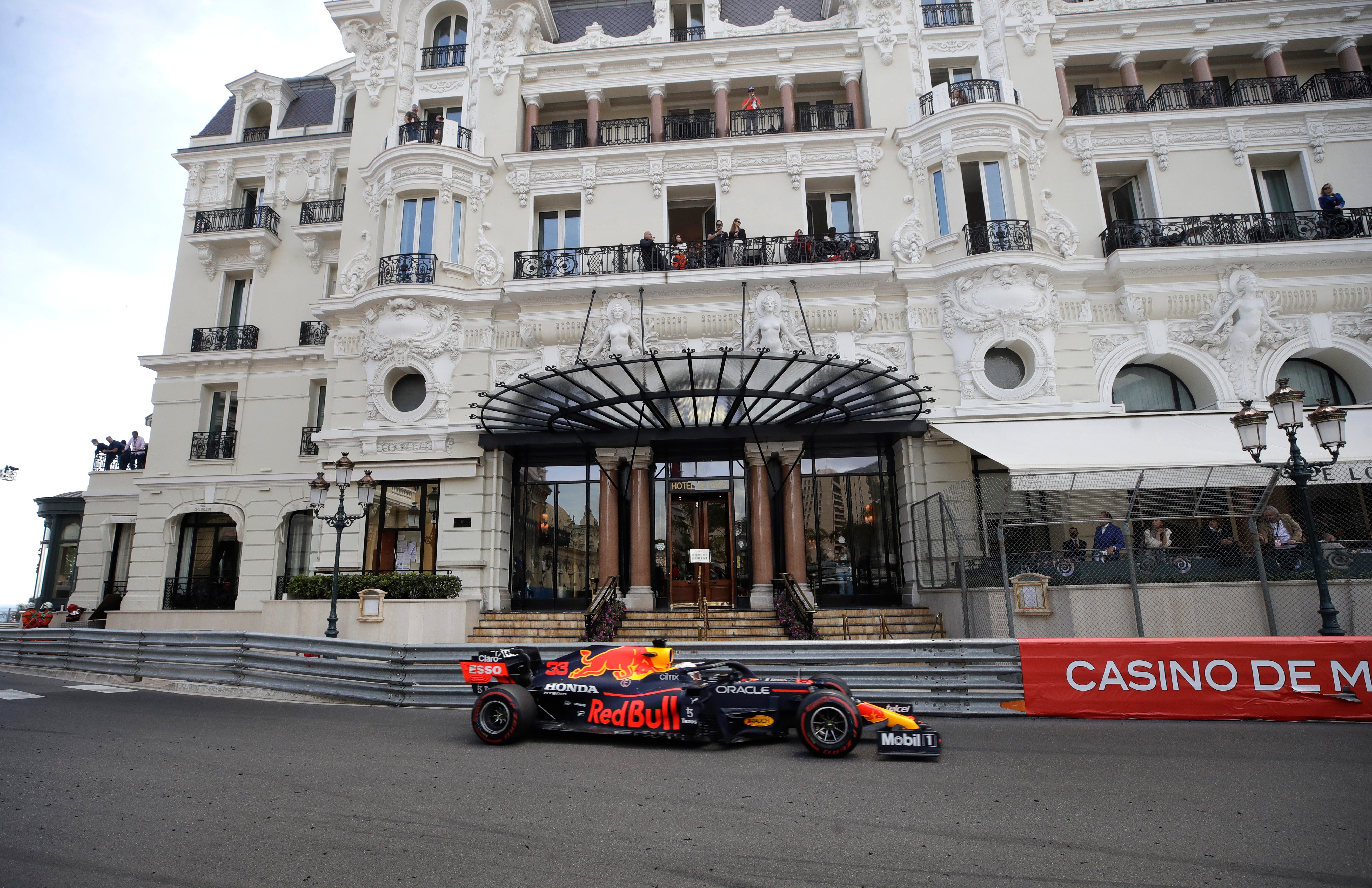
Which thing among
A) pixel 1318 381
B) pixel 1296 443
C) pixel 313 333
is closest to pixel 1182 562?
pixel 1296 443

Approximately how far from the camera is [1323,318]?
60.0 feet

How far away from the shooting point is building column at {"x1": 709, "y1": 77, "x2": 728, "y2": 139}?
21.3 meters

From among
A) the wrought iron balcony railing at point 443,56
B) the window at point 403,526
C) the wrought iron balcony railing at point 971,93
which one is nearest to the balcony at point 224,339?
the window at point 403,526

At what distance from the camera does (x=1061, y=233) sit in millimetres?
19359

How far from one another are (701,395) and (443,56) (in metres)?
15.3

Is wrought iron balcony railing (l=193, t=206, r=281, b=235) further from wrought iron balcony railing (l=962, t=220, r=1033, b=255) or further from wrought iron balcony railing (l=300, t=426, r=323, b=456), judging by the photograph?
wrought iron balcony railing (l=962, t=220, r=1033, b=255)

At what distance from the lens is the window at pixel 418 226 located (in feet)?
67.9

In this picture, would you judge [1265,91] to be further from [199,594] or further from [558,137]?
[199,594]

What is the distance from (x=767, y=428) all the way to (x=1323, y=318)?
14.3 meters

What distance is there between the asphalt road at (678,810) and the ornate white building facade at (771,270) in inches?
369

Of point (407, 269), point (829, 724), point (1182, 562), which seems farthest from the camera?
point (407, 269)

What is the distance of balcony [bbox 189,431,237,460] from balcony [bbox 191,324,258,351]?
9.36ft

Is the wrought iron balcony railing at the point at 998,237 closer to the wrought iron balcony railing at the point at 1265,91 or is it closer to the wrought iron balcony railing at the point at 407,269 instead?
the wrought iron balcony railing at the point at 1265,91

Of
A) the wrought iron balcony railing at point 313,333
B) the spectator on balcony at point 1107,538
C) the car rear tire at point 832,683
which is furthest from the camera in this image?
the wrought iron balcony railing at point 313,333
